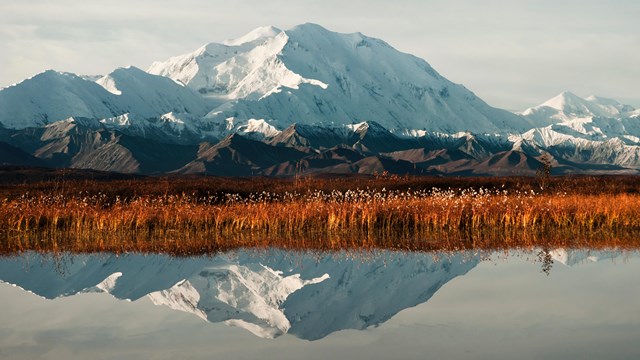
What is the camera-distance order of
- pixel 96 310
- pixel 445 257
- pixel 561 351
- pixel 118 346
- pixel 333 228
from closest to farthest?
pixel 561 351, pixel 118 346, pixel 96 310, pixel 445 257, pixel 333 228

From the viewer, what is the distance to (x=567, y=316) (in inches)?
622

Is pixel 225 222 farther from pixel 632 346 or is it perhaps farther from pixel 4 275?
pixel 632 346

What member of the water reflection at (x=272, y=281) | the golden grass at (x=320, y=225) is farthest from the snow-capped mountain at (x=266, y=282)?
the golden grass at (x=320, y=225)

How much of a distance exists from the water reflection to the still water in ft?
0.13

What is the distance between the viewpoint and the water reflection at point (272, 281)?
16.6m

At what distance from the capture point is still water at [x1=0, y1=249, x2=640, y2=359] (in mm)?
13719

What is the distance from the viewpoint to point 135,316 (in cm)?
1672

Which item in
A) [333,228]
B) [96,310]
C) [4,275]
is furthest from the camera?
[333,228]

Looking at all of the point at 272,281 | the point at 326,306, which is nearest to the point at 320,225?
the point at 272,281

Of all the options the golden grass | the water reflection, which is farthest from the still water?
the golden grass

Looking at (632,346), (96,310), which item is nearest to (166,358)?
(96,310)

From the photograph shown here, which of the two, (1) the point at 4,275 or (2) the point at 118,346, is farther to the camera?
(1) the point at 4,275

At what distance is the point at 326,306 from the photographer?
57.5 ft

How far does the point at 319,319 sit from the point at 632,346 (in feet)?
17.5
